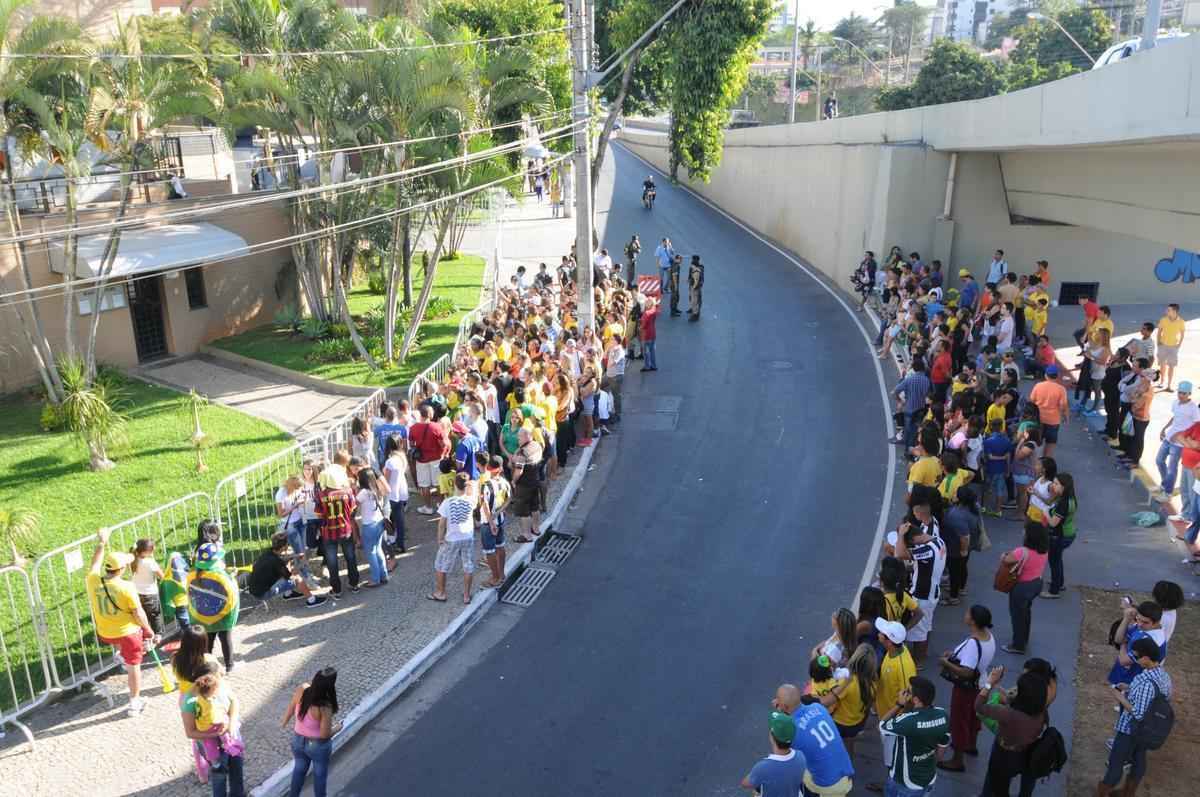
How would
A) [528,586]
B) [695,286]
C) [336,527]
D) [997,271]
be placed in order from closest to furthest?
1. [336,527]
2. [528,586]
3. [997,271]
4. [695,286]

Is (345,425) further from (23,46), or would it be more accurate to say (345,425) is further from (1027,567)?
(1027,567)

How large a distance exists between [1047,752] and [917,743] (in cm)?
102

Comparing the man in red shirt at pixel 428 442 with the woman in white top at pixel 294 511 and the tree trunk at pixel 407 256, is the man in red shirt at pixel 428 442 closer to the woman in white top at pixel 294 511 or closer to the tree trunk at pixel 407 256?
the woman in white top at pixel 294 511

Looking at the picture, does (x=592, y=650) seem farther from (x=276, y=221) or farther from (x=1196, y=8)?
(x=276, y=221)

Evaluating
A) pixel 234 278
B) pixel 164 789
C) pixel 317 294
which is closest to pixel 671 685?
pixel 164 789

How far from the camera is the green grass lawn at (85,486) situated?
31.4 feet

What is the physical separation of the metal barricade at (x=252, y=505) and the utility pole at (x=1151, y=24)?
40.1 ft

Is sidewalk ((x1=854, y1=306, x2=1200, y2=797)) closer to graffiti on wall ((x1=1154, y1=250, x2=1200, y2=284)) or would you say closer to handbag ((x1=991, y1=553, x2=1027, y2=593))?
handbag ((x1=991, y1=553, x2=1027, y2=593))

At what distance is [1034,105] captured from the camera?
16.0 metres

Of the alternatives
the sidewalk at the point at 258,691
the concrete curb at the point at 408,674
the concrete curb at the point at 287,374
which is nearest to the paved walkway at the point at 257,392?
the concrete curb at the point at 287,374

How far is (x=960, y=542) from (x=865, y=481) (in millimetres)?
4106

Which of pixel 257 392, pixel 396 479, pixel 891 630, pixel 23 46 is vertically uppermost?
pixel 23 46

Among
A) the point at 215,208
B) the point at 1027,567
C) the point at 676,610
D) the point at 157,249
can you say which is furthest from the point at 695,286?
the point at 1027,567

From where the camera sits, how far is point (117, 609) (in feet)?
27.7
